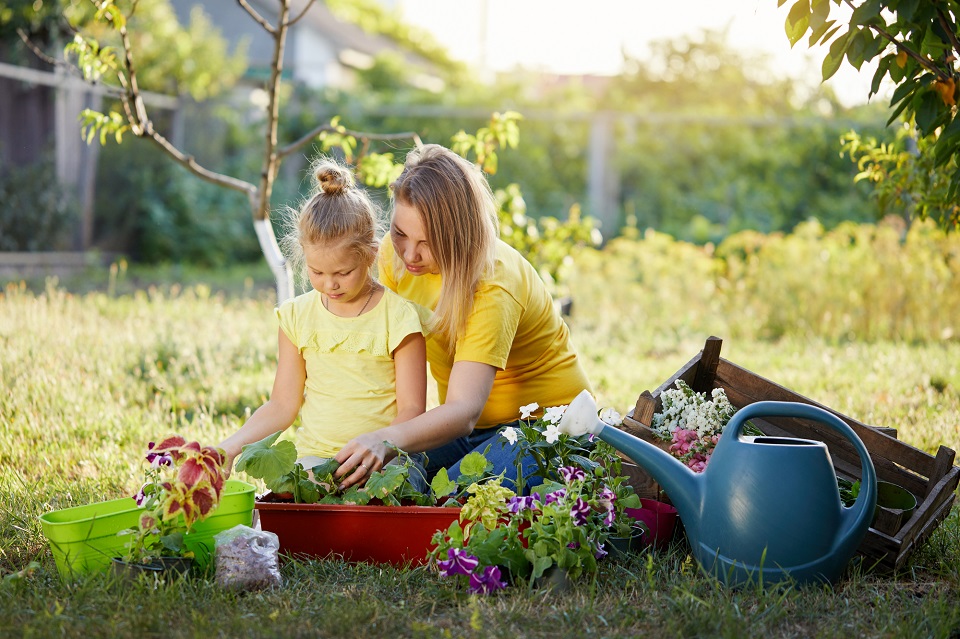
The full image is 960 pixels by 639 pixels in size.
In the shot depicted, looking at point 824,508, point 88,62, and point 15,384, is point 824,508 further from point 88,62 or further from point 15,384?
point 15,384

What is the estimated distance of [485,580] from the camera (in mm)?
2219

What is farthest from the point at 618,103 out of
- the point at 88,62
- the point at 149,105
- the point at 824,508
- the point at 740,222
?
the point at 824,508

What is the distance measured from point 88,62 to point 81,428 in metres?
1.40

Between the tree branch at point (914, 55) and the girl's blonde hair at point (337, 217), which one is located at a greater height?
the tree branch at point (914, 55)

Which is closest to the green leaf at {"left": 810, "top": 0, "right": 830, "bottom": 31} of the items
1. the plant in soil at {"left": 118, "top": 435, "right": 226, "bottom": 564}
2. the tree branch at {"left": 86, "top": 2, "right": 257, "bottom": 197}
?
the plant in soil at {"left": 118, "top": 435, "right": 226, "bottom": 564}

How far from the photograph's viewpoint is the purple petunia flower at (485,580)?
7.26 ft

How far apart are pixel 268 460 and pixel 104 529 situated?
0.42 meters

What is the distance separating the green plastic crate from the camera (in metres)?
2.27

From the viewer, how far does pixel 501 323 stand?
9.13 feet

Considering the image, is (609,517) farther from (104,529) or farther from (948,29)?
(948,29)

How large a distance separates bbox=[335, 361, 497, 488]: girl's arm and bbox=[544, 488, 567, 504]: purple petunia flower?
17.4 inches

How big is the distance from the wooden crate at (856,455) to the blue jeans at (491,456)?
33 centimetres

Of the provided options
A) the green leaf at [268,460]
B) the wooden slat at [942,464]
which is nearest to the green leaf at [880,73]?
the wooden slat at [942,464]

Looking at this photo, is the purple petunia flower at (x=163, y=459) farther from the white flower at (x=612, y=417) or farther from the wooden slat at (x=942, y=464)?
the wooden slat at (x=942, y=464)
